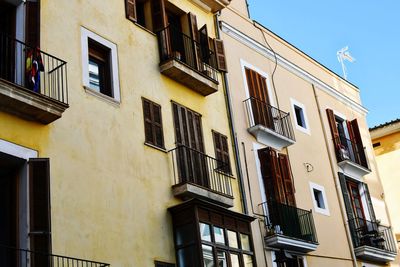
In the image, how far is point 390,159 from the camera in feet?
109

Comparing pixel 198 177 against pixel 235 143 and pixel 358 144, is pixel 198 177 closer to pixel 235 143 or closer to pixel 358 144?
pixel 235 143

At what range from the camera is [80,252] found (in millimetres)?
13156

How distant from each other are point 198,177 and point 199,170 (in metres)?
0.21

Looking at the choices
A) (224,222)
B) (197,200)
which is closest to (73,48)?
(197,200)

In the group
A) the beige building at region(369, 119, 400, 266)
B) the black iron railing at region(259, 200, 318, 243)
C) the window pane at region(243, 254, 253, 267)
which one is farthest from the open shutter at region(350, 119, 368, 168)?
the window pane at region(243, 254, 253, 267)

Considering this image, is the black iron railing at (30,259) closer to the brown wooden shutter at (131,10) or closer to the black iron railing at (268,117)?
the brown wooden shutter at (131,10)

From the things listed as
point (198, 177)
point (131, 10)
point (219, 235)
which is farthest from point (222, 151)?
point (131, 10)

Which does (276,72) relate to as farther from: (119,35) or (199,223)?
(199,223)

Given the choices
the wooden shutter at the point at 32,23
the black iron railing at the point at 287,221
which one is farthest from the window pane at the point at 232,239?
the wooden shutter at the point at 32,23

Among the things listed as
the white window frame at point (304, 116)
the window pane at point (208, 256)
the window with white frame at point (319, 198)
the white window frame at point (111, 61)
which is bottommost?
→ the window pane at point (208, 256)

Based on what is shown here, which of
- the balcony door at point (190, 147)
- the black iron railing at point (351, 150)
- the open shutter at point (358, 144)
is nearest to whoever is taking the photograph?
the balcony door at point (190, 147)

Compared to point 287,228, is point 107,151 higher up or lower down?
higher up

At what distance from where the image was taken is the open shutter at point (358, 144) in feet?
86.4

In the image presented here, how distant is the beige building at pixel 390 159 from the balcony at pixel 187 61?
1616cm
